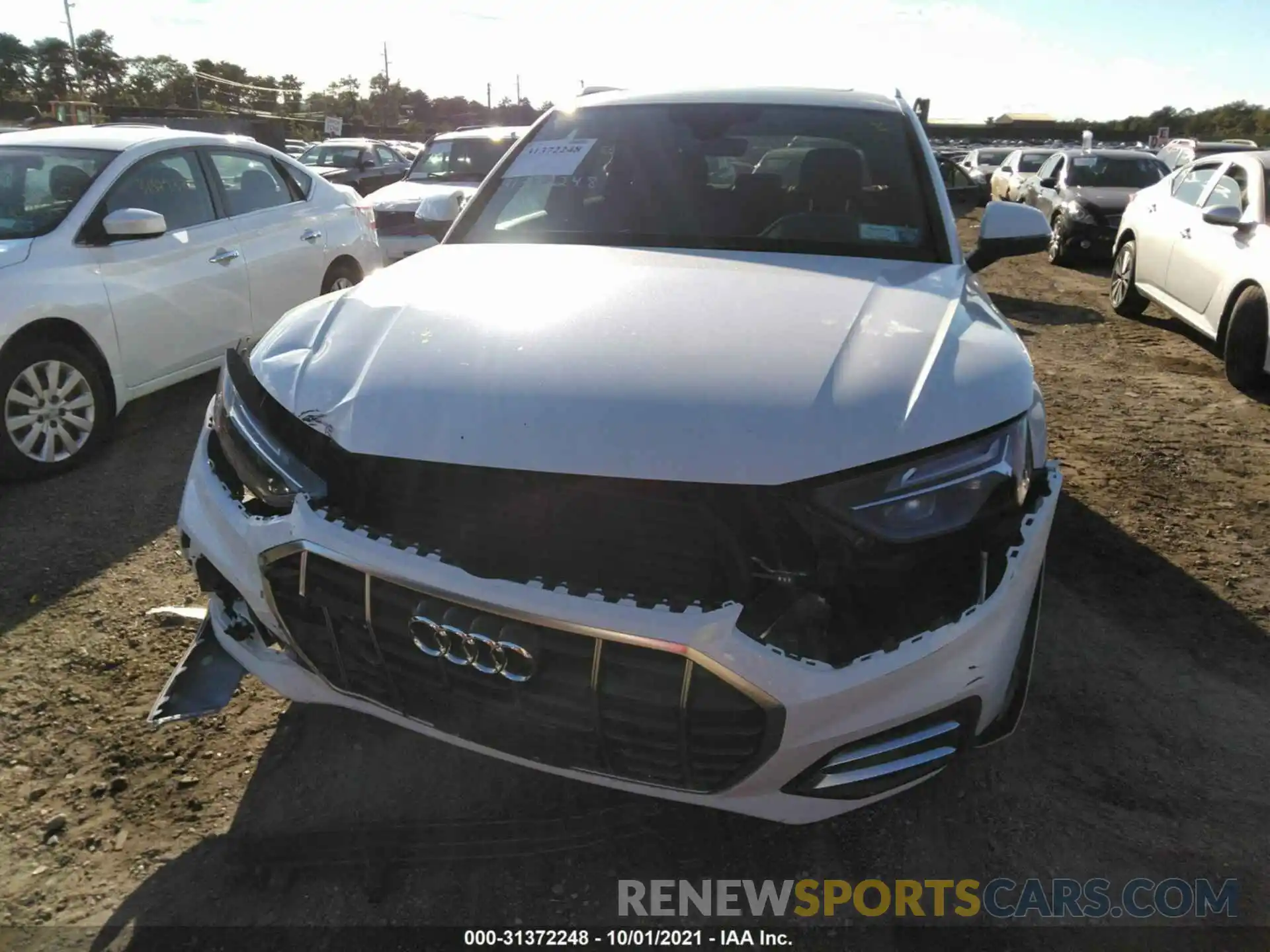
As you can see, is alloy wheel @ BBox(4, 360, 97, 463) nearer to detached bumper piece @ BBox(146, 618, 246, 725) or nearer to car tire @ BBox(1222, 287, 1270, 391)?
detached bumper piece @ BBox(146, 618, 246, 725)

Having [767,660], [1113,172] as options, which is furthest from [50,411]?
[1113,172]

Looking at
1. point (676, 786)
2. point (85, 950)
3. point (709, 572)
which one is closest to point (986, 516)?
point (709, 572)

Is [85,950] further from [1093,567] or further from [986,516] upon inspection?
[1093,567]

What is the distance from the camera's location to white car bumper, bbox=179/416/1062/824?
160 cm

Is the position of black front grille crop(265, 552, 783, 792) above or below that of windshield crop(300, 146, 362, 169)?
below

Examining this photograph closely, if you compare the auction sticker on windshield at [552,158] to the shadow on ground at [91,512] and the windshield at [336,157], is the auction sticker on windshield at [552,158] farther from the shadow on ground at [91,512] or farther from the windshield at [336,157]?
the windshield at [336,157]

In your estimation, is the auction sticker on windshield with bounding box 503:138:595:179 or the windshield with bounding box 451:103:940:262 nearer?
the windshield with bounding box 451:103:940:262

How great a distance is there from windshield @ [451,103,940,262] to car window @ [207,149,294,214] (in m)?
2.85

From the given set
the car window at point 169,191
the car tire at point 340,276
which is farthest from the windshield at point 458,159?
the car window at point 169,191

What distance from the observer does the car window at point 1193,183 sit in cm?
753

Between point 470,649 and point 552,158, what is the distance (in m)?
2.17

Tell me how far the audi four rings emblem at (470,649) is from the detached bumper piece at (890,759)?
1.89 feet

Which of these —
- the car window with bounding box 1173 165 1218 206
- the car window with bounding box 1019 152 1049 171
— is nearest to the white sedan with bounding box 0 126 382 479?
the car window with bounding box 1173 165 1218 206

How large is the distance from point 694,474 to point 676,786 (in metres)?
0.61
